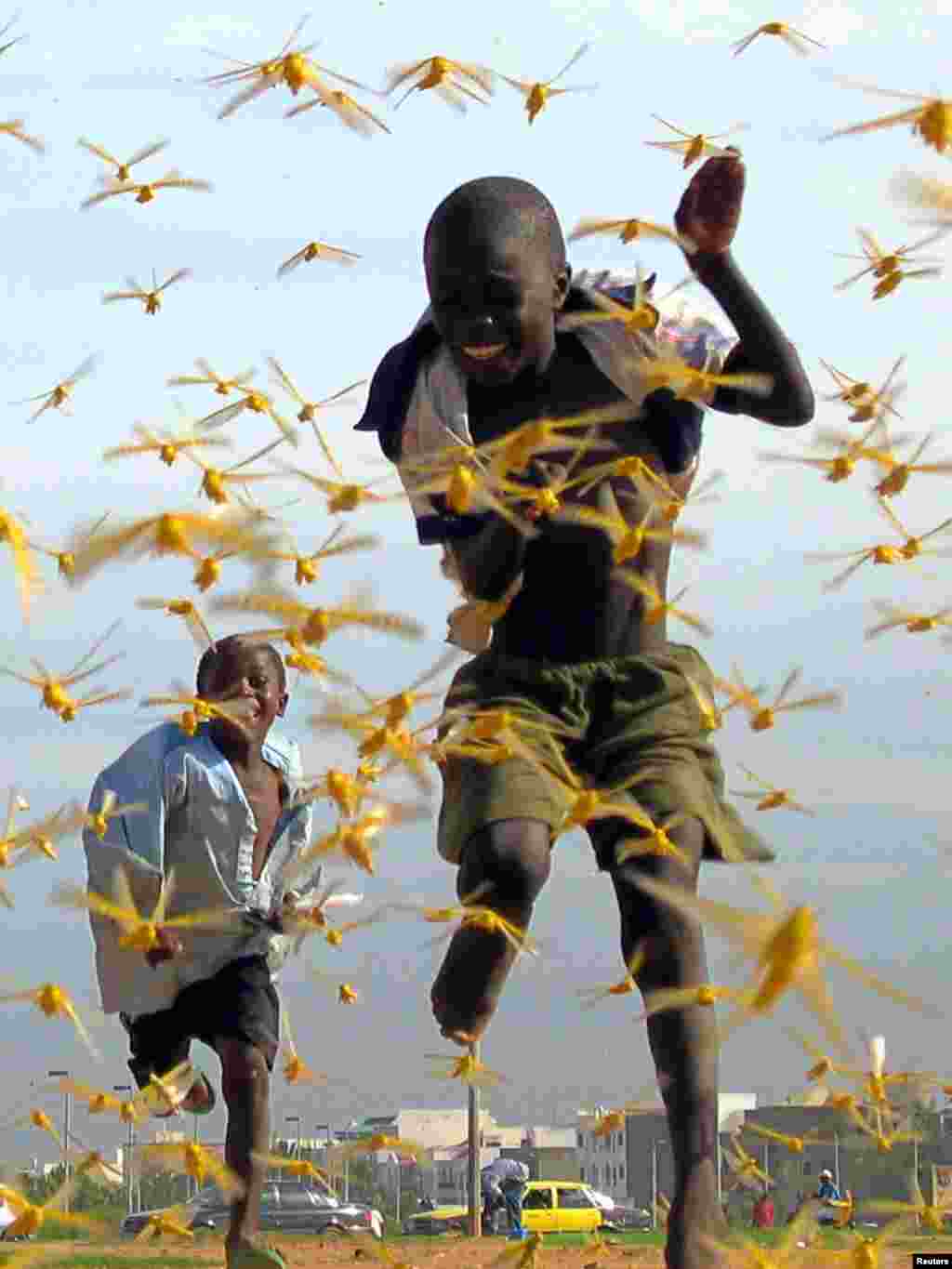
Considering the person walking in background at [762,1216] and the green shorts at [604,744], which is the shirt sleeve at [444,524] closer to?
the green shorts at [604,744]

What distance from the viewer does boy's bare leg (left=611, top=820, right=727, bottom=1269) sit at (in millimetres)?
4781

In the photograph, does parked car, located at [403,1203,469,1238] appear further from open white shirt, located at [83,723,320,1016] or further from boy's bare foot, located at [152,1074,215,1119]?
open white shirt, located at [83,723,320,1016]

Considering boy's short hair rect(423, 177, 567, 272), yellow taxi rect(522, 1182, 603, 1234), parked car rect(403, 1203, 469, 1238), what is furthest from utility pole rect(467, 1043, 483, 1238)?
yellow taxi rect(522, 1182, 603, 1234)

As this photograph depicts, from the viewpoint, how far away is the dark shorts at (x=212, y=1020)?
637 centimetres

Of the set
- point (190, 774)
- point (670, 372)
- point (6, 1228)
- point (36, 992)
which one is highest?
point (670, 372)

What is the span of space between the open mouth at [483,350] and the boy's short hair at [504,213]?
Result: 221 millimetres

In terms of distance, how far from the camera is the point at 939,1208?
4.64 m

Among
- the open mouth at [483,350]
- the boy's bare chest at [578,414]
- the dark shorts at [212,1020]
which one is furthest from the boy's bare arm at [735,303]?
the dark shorts at [212,1020]

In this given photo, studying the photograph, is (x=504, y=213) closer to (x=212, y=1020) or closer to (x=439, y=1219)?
(x=212, y=1020)

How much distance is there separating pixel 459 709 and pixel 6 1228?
4.95 feet

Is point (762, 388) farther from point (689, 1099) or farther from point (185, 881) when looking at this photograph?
point (185, 881)

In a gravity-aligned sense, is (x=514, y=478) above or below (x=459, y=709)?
above

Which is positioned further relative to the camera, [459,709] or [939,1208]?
[459,709]

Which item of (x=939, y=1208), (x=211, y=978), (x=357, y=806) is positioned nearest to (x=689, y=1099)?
(x=939, y=1208)
